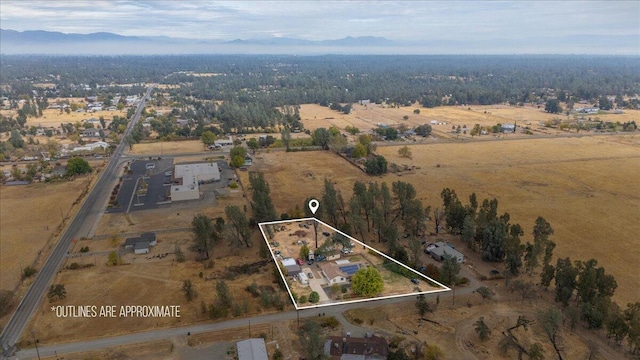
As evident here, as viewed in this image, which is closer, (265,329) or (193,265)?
(265,329)

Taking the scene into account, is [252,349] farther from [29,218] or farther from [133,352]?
[29,218]

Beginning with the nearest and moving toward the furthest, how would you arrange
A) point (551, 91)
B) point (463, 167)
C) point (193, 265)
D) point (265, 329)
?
1. point (265, 329)
2. point (193, 265)
3. point (463, 167)
4. point (551, 91)

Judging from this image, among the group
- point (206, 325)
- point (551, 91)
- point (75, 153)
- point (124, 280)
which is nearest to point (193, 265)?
point (124, 280)

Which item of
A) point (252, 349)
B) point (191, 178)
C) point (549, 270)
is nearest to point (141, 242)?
point (191, 178)

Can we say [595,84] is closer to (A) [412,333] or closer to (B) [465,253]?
(B) [465,253]

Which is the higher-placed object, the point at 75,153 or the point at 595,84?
the point at 595,84

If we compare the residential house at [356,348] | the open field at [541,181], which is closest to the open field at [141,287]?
the residential house at [356,348]

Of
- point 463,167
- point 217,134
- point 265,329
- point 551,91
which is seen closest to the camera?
point 265,329

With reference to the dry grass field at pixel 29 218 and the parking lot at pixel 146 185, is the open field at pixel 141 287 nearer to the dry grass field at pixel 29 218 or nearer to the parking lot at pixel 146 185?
the dry grass field at pixel 29 218
